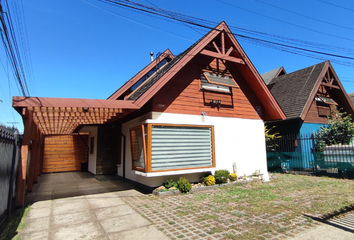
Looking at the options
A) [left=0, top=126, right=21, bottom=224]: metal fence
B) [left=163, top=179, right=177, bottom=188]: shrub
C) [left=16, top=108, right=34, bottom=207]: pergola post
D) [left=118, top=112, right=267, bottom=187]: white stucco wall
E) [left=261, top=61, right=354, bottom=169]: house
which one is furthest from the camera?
[left=261, top=61, right=354, bottom=169]: house

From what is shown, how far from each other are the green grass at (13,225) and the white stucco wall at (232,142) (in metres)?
3.80

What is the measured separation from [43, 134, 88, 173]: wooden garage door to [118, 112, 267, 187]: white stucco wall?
5.99 meters

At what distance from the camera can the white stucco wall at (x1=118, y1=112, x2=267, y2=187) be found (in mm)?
8557

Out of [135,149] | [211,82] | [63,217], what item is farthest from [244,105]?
[63,217]

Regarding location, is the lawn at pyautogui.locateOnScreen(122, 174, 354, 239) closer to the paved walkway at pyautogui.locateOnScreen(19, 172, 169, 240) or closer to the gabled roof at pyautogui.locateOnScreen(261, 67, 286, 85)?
the paved walkway at pyautogui.locateOnScreen(19, 172, 169, 240)

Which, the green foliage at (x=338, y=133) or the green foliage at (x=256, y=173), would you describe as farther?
the green foliage at (x=338, y=133)

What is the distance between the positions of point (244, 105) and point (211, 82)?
2.28 metres

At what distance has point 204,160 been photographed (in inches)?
315

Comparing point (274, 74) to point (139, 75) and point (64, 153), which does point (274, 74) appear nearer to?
point (139, 75)

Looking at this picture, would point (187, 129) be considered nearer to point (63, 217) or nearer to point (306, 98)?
point (63, 217)

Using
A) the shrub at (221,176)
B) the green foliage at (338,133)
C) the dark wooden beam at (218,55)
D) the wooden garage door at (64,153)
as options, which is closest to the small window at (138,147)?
the shrub at (221,176)

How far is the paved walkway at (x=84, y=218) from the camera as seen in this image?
13.3 feet

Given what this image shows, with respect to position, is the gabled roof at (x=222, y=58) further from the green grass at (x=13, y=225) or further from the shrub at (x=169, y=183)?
the green grass at (x=13, y=225)

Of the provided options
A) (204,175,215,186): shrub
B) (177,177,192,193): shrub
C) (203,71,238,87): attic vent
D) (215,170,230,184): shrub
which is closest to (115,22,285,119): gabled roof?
(203,71,238,87): attic vent
